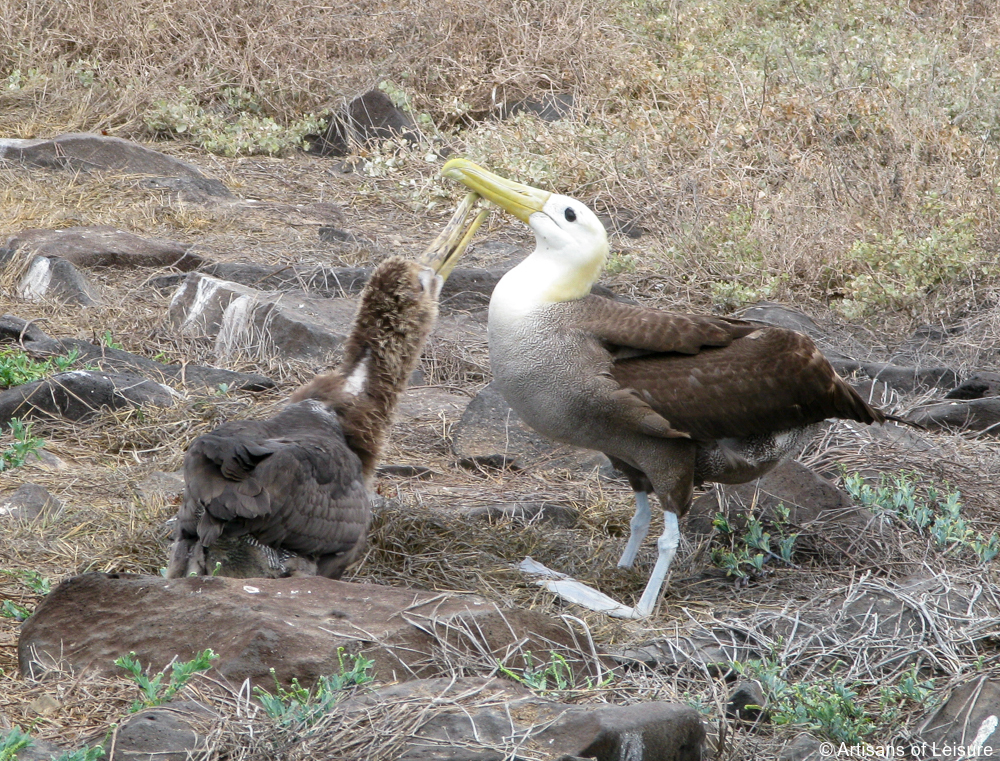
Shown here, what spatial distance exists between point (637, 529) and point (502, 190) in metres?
1.29

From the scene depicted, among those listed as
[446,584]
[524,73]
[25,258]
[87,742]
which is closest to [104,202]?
[25,258]

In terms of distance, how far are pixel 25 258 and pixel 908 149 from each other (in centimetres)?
568

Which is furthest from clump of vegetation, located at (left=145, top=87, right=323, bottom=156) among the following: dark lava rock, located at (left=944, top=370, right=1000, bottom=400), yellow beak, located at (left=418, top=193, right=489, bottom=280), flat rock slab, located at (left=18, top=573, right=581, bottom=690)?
flat rock slab, located at (left=18, top=573, right=581, bottom=690)

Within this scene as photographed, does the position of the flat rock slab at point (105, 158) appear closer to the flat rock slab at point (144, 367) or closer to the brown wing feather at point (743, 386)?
the flat rock slab at point (144, 367)

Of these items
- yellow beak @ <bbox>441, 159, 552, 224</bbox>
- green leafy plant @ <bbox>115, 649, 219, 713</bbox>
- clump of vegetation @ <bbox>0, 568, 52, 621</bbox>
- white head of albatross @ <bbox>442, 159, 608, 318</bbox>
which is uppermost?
yellow beak @ <bbox>441, 159, 552, 224</bbox>

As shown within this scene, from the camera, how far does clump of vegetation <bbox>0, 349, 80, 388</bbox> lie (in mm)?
4965

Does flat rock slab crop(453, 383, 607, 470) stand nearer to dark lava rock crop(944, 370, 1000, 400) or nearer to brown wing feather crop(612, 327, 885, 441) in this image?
brown wing feather crop(612, 327, 885, 441)

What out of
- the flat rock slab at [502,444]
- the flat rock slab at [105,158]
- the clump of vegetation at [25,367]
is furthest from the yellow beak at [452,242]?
the flat rock slab at [105,158]

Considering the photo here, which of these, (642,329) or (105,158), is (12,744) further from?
(105,158)

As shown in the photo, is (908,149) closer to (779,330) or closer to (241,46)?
(779,330)

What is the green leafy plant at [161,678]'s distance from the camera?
250 centimetres

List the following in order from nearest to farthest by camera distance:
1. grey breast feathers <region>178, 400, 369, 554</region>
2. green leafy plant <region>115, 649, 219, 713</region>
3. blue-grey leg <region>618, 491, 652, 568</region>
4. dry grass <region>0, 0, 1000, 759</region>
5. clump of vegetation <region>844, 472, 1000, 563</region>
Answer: green leafy plant <region>115, 649, 219, 713</region>
grey breast feathers <region>178, 400, 369, 554</region>
dry grass <region>0, 0, 1000, 759</region>
clump of vegetation <region>844, 472, 1000, 563</region>
blue-grey leg <region>618, 491, 652, 568</region>

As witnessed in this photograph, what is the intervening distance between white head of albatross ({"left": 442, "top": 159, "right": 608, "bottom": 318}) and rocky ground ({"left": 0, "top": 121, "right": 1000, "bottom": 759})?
90 centimetres

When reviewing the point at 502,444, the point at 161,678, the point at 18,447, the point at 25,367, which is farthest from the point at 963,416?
the point at 25,367
